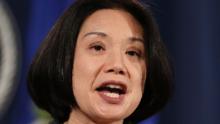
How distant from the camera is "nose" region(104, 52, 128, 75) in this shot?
75 centimetres

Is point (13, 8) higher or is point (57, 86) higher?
point (13, 8)

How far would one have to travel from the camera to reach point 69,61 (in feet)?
2.59

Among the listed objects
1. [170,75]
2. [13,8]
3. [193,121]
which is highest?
[13,8]

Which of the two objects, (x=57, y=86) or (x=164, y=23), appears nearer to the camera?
(x=57, y=86)

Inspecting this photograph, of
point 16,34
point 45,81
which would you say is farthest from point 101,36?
point 16,34

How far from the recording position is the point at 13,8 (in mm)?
1276

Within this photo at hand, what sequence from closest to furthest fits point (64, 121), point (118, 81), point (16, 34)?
1. point (118, 81)
2. point (64, 121)
3. point (16, 34)

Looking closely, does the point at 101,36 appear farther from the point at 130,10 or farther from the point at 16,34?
the point at 16,34

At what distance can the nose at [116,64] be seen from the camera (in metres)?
0.75

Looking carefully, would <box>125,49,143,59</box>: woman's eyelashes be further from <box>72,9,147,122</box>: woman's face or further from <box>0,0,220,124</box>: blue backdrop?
<box>0,0,220,124</box>: blue backdrop

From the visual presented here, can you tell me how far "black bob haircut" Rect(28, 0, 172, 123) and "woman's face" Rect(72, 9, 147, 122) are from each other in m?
0.01

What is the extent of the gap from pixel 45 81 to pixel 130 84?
0.16m

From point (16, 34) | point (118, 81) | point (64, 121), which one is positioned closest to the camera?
point (118, 81)

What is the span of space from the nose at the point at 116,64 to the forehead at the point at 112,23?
41 mm
